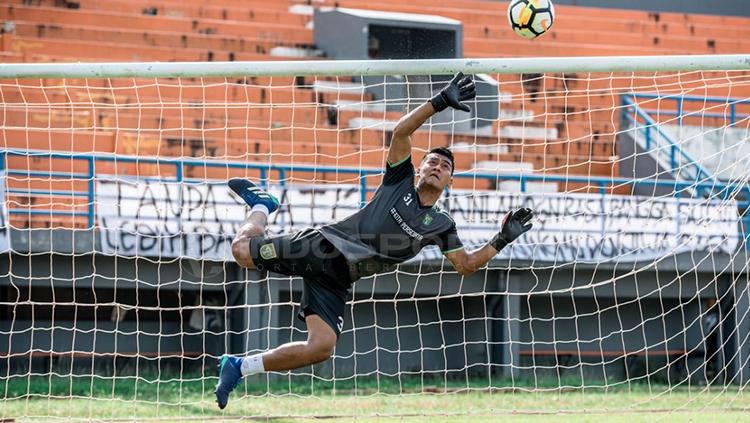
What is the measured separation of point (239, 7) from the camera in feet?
56.0

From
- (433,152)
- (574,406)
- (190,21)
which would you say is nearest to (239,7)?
(190,21)

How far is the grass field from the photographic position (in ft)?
29.4

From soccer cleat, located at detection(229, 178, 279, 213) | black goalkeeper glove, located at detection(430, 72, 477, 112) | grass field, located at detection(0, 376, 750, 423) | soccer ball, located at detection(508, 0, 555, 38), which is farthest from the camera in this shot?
grass field, located at detection(0, 376, 750, 423)

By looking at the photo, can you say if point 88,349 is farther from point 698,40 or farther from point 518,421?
point 698,40

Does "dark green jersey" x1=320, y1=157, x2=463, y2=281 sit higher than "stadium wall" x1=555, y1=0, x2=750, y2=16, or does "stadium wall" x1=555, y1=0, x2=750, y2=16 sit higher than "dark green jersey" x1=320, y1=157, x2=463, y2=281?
"stadium wall" x1=555, y1=0, x2=750, y2=16

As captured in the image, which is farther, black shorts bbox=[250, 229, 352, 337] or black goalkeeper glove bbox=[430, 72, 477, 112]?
black shorts bbox=[250, 229, 352, 337]

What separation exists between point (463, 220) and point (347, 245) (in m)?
5.11

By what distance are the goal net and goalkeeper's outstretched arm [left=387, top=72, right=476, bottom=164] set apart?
243 centimetres


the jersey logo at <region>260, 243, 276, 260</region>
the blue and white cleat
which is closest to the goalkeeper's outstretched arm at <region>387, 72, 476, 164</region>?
the jersey logo at <region>260, 243, 276, 260</region>

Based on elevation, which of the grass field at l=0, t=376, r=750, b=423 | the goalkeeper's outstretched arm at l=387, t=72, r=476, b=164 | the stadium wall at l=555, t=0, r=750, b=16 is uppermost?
the stadium wall at l=555, t=0, r=750, b=16

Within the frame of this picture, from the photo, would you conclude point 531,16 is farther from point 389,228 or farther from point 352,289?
point 352,289

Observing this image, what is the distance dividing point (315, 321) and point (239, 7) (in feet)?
36.2

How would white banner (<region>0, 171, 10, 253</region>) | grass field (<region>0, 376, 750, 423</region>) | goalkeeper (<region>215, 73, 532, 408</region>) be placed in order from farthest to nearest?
1. white banner (<region>0, 171, 10, 253</region>)
2. grass field (<region>0, 376, 750, 423</region>)
3. goalkeeper (<region>215, 73, 532, 408</region>)

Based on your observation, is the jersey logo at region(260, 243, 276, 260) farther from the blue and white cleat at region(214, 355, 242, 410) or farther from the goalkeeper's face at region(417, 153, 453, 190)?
the goalkeeper's face at region(417, 153, 453, 190)
